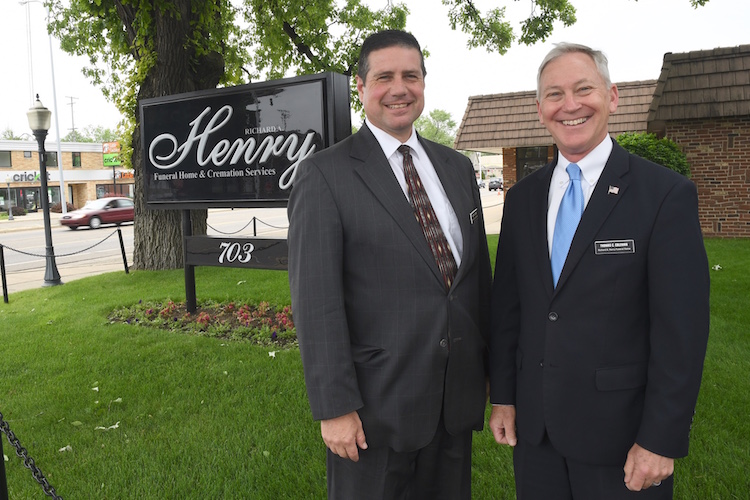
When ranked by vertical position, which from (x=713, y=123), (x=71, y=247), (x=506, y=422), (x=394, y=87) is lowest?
(x=71, y=247)

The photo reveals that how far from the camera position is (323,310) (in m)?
2.00

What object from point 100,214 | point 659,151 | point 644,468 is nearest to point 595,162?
point 644,468

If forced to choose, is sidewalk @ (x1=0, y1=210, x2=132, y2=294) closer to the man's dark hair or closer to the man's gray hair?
the man's dark hair

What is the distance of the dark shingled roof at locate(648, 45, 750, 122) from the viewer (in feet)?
42.7

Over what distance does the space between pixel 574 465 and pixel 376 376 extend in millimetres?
760

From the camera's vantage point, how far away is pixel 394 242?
2072 mm

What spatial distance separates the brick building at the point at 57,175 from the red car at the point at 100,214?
16.2m

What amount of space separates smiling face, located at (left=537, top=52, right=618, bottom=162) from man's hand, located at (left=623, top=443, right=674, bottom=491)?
3.35 ft

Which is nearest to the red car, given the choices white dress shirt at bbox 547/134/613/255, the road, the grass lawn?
the road

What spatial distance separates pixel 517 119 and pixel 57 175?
1602 inches

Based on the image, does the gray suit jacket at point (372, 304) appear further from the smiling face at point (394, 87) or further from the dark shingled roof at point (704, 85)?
the dark shingled roof at point (704, 85)

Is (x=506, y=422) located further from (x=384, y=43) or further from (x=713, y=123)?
(x=713, y=123)

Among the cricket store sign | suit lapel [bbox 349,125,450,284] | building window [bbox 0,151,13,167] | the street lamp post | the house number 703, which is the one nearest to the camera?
suit lapel [bbox 349,125,450,284]

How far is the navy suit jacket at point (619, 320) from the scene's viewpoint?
69.7 inches
